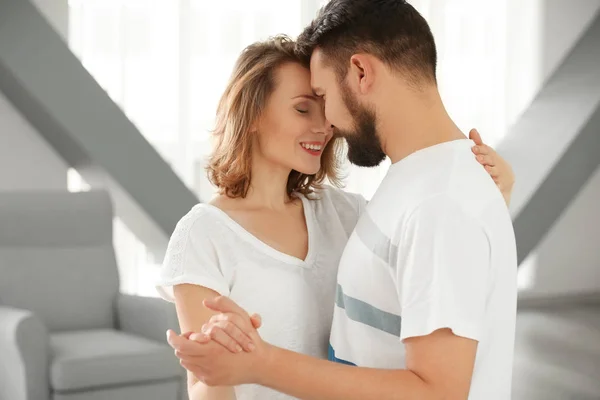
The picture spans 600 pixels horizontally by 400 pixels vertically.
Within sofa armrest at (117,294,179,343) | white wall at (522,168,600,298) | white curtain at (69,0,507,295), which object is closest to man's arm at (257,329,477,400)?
sofa armrest at (117,294,179,343)

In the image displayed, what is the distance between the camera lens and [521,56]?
7.21m

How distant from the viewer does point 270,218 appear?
2043mm

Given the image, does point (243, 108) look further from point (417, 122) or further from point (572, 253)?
point (572, 253)

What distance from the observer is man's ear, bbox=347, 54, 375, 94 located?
1.68 meters

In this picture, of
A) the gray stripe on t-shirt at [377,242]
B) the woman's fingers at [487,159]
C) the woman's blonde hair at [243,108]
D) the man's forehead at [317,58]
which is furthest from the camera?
the woman's blonde hair at [243,108]

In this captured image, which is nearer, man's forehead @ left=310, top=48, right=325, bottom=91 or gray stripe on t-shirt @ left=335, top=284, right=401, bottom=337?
gray stripe on t-shirt @ left=335, top=284, right=401, bottom=337

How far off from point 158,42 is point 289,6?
3.42ft

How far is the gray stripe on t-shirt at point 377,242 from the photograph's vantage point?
154 centimetres

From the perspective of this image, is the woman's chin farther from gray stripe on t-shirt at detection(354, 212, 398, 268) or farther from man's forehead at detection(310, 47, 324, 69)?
gray stripe on t-shirt at detection(354, 212, 398, 268)

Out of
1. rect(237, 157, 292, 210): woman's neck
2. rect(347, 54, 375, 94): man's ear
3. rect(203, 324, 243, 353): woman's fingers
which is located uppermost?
rect(347, 54, 375, 94): man's ear

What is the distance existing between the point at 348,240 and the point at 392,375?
1.41 ft

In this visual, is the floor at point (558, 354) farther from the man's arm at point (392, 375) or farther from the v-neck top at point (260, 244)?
the man's arm at point (392, 375)

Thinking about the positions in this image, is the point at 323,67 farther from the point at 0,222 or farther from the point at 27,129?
the point at 27,129

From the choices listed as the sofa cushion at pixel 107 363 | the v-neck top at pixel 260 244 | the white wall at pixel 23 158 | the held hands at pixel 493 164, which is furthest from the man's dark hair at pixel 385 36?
the white wall at pixel 23 158
